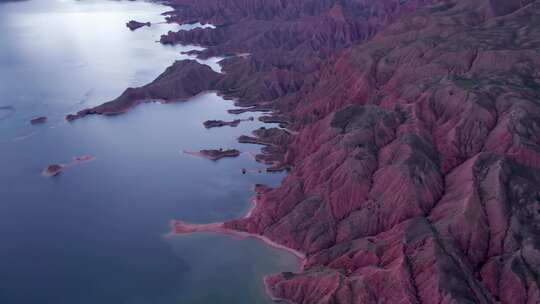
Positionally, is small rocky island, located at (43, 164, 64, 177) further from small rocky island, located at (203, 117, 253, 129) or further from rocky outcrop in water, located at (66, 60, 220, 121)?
small rocky island, located at (203, 117, 253, 129)

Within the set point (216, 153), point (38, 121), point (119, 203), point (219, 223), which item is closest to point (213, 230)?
point (219, 223)

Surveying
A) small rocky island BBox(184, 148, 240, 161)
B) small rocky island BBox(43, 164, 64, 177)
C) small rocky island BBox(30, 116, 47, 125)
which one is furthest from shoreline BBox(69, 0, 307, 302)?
small rocky island BBox(30, 116, 47, 125)

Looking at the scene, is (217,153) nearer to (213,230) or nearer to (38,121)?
(213,230)

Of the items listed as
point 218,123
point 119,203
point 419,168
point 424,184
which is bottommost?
point 218,123

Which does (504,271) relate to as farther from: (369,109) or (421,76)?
(421,76)

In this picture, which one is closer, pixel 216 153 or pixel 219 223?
pixel 219 223

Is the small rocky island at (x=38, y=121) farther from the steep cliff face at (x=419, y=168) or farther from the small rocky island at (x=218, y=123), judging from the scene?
the steep cliff face at (x=419, y=168)
